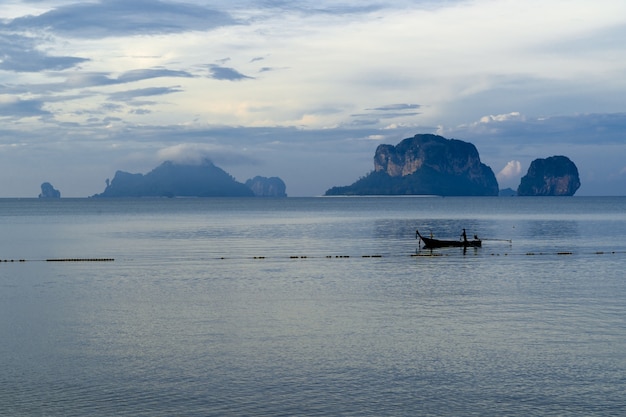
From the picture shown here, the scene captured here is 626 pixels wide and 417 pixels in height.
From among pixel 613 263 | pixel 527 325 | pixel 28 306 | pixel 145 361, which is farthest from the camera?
pixel 613 263

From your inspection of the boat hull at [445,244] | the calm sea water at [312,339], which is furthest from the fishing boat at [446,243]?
the calm sea water at [312,339]

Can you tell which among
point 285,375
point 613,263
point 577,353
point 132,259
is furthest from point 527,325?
point 132,259

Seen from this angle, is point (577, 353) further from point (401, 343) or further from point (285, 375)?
point (285, 375)

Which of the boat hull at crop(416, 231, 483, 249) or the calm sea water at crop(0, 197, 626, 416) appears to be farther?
the boat hull at crop(416, 231, 483, 249)

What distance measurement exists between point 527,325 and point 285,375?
16.0 m

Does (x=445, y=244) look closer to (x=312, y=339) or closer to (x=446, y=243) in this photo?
(x=446, y=243)

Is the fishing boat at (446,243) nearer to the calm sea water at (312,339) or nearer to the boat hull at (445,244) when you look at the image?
the boat hull at (445,244)

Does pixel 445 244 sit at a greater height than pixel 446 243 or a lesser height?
lesser

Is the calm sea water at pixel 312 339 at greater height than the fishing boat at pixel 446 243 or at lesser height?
lesser

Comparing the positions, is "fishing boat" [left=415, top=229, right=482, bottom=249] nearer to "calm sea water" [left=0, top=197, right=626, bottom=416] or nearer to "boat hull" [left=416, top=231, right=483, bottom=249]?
"boat hull" [left=416, top=231, right=483, bottom=249]

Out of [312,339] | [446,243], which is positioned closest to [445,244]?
[446,243]

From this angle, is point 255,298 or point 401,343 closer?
point 401,343

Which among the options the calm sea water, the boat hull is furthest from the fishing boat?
the calm sea water

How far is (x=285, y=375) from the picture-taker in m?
29.4
